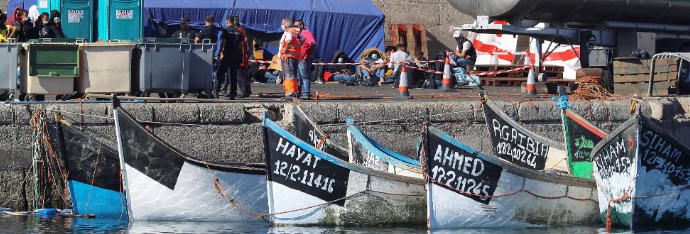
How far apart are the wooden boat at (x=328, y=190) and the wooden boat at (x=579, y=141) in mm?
1895

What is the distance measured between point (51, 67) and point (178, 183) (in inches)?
141

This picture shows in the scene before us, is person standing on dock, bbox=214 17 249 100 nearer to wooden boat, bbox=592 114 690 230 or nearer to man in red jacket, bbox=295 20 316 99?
man in red jacket, bbox=295 20 316 99

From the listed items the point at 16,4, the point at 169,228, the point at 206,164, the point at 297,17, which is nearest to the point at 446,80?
the point at 297,17

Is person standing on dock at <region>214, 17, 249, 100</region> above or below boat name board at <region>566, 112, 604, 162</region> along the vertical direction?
above

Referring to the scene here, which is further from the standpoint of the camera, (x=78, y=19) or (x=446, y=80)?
(x=446, y=80)

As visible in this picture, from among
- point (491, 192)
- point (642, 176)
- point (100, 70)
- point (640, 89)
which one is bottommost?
point (491, 192)

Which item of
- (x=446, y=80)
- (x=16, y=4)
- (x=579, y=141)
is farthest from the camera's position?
(x=16, y=4)

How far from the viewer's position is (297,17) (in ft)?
102

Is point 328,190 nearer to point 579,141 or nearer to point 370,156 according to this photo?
point 370,156

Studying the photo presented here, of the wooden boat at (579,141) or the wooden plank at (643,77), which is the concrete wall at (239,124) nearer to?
the wooden boat at (579,141)

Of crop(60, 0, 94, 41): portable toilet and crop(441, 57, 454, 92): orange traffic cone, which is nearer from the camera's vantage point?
crop(60, 0, 94, 41): portable toilet

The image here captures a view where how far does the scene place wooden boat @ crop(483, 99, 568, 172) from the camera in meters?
16.3

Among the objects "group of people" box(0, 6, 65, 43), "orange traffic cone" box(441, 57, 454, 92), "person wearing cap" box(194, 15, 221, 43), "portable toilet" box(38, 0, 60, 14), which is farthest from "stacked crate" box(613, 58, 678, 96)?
"portable toilet" box(38, 0, 60, 14)

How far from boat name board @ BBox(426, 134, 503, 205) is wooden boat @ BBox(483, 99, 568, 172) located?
6.18ft
